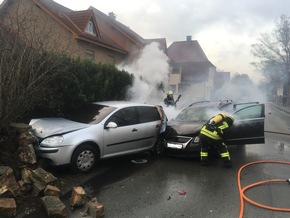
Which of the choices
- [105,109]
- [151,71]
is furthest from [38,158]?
[151,71]

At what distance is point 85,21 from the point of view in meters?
19.1

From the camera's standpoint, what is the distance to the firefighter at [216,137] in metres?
7.07

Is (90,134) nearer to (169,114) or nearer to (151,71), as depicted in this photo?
(169,114)

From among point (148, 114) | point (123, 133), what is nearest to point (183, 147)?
point (148, 114)

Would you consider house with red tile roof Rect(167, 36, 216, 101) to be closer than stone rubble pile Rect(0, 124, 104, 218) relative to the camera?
No

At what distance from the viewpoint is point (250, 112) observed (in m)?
8.32

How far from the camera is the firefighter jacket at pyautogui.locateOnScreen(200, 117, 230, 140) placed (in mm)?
7075

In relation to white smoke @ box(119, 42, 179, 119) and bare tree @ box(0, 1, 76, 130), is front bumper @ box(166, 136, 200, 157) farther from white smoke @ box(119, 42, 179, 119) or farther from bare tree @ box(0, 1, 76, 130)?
white smoke @ box(119, 42, 179, 119)

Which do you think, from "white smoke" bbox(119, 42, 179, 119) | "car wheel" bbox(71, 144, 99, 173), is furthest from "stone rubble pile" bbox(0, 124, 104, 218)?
"white smoke" bbox(119, 42, 179, 119)

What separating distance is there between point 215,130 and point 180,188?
6.41ft

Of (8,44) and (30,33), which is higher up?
(30,33)

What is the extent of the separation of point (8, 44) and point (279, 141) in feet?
30.1

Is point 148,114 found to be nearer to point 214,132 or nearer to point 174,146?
point 174,146

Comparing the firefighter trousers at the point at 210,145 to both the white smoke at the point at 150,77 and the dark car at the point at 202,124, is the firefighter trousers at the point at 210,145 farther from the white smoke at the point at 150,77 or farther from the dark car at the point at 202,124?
the white smoke at the point at 150,77
